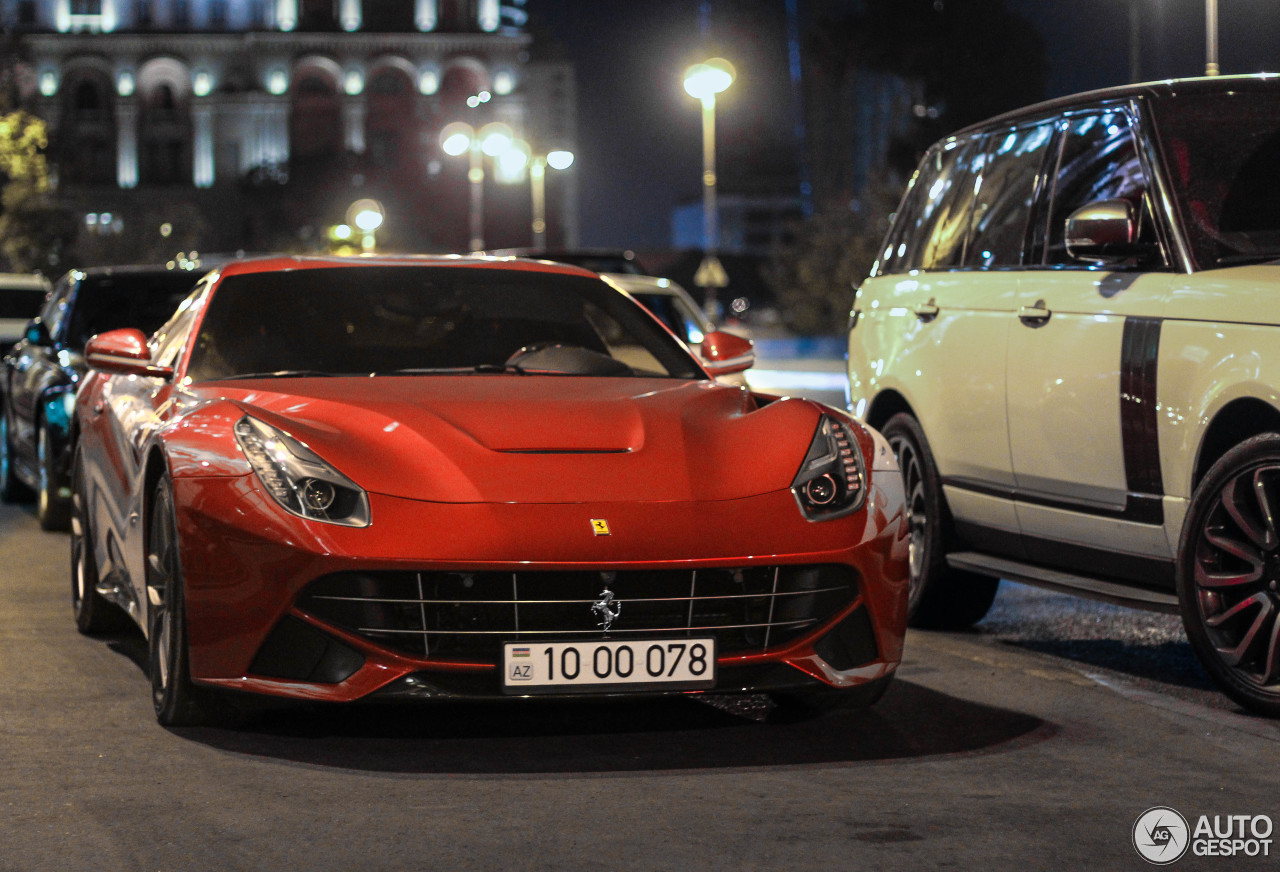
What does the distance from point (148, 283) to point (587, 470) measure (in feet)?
23.9

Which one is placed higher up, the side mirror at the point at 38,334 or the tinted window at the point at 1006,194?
the tinted window at the point at 1006,194

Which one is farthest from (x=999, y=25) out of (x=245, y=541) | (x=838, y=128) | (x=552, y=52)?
(x=245, y=541)

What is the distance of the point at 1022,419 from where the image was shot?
686cm

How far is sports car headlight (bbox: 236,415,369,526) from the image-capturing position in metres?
5.07

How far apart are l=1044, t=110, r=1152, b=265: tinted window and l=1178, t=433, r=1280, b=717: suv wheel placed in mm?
1213

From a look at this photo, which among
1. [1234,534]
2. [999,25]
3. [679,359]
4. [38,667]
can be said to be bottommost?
[38,667]

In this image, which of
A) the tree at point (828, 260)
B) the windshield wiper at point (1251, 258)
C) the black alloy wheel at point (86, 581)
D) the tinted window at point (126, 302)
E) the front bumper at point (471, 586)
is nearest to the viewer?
the front bumper at point (471, 586)

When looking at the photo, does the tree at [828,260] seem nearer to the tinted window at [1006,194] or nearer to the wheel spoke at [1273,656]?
the tinted window at [1006,194]

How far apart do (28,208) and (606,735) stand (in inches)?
2048

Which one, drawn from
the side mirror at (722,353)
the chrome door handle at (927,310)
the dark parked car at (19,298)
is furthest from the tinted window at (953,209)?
the dark parked car at (19,298)

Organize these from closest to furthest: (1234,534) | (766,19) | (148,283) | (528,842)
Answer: (528,842), (1234,534), (148,283), (766,19)

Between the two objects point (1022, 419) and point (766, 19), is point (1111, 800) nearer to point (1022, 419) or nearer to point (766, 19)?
point (1022, 419)

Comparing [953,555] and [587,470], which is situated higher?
[587,470]

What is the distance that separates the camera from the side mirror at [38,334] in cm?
1197
